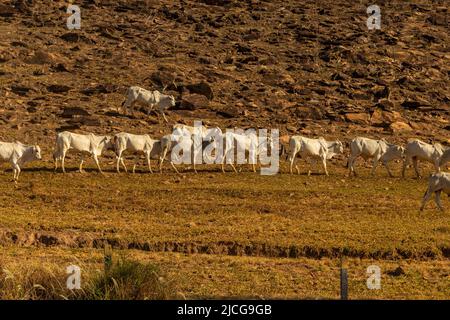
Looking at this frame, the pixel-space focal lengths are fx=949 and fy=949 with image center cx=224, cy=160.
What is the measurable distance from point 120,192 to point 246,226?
542cm

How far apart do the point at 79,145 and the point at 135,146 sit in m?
1.96

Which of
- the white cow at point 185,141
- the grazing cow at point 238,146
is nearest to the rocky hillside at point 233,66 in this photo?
the white cow at point 185,141

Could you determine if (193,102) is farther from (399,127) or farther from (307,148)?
(307,148)

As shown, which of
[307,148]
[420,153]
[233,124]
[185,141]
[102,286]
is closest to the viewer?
[102,286]

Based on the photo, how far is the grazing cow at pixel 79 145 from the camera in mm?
30859

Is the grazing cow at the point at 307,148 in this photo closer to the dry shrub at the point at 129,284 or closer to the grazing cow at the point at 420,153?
the grazing cow at the point at 420,153

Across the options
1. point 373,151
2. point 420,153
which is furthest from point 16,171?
point 420,153

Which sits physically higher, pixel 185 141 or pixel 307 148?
pixel 185 141

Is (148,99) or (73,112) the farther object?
(73,112)

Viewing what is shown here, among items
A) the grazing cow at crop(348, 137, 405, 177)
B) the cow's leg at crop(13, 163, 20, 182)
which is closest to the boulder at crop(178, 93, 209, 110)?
the grazing cow at crop(348, 137, 405, 177)

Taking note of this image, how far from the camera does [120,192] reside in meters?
28.4

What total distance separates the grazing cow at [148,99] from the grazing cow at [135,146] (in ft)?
26.4

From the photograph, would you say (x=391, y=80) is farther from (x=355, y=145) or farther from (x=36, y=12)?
(x=36, y=12)

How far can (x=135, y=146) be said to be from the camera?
32062 millimetres
